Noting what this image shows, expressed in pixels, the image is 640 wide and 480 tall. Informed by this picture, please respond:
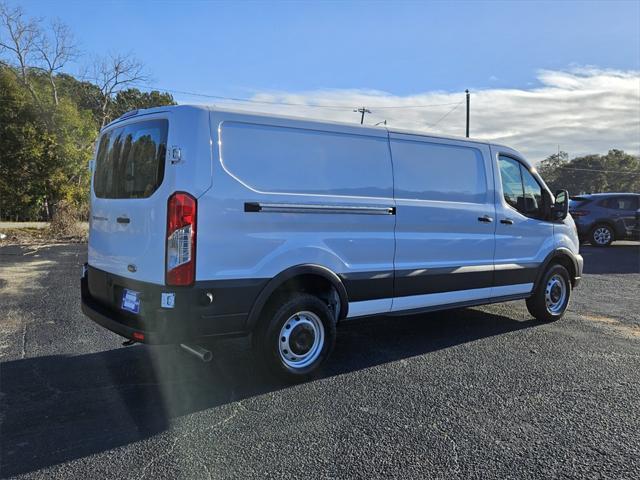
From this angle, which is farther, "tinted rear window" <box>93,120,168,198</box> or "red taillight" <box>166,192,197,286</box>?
"tinted rear window" <box>93,120,168,198</box>

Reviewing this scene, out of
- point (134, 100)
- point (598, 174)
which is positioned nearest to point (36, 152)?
point (134, 100)

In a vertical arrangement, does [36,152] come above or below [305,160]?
above

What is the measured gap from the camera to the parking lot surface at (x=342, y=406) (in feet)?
9.98

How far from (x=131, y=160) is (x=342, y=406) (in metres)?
2.57

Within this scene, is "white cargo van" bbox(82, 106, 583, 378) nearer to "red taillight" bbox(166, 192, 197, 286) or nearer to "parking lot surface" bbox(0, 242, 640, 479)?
"red taillight" bbox(166, 192, 197, 286)

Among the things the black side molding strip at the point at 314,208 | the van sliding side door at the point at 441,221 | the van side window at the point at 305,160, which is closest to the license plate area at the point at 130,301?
the black side molding strip at the point at 314,208

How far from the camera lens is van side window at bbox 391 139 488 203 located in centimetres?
499

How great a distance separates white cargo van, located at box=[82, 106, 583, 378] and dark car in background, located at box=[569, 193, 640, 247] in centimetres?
1116

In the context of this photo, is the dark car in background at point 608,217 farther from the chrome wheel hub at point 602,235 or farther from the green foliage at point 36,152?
the green foliage at point 36,152

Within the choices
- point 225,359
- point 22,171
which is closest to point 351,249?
point 225,359

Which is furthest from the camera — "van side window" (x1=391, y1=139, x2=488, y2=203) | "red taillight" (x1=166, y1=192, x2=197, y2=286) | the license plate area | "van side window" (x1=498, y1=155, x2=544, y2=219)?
"van side window" (x1=498, y1=155, x2=544, y2=219)

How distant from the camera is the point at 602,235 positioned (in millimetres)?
15438

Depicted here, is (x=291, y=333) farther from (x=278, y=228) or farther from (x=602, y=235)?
(x=602, y=235)

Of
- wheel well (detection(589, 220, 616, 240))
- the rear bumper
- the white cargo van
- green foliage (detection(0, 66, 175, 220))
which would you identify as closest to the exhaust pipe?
the white cargo van
